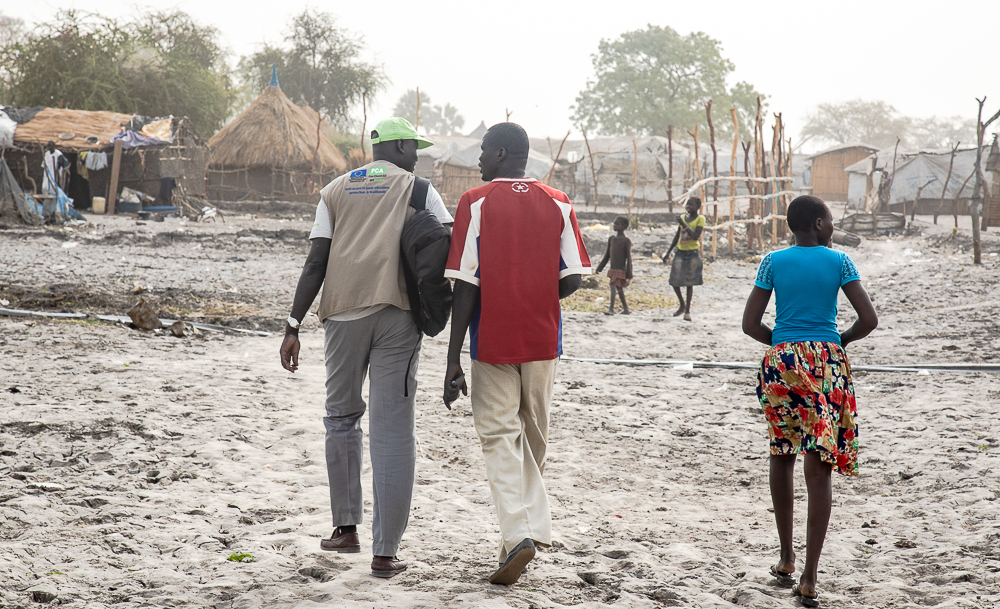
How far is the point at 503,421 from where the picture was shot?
2648mm

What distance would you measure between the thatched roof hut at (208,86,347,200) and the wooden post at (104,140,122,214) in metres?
6.84

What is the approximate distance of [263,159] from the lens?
27172 mm

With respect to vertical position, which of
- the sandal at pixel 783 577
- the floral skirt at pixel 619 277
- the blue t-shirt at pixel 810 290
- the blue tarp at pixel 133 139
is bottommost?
the sandal at pixel 783 577

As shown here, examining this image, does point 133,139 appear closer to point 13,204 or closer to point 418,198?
point 13,204

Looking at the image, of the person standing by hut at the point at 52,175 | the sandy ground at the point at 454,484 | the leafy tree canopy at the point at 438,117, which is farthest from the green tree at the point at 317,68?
the leafy tree canopy at the point at 438,117

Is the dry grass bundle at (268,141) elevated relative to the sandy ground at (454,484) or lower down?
elevated

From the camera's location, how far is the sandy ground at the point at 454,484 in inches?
104

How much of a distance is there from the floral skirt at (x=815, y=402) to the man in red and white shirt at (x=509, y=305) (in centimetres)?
80

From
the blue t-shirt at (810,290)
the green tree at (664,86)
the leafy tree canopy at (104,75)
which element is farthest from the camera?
the green tree at (664,86)

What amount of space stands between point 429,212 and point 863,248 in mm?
19427

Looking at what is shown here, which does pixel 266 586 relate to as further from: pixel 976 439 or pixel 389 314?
pixel 976 439

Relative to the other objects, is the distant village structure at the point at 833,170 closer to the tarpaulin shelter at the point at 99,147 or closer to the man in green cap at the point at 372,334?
the tarpaulin shelter at the point at 99,147

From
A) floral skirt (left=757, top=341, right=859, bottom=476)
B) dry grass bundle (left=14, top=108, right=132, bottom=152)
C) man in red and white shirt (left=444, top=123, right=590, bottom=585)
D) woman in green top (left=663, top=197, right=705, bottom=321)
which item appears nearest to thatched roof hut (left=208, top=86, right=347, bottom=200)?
dry grass bundle (left=14, top=108, right=132, bottom=152)

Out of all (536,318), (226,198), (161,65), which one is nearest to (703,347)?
(536,318)
